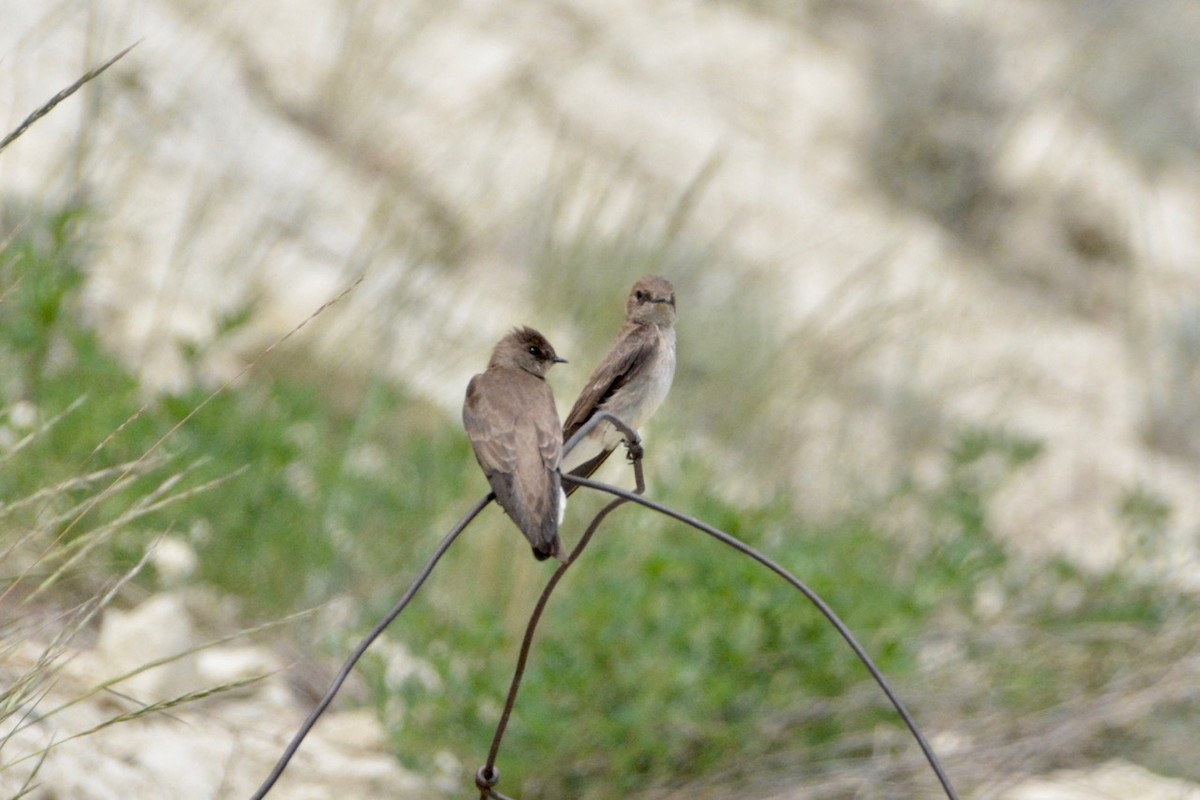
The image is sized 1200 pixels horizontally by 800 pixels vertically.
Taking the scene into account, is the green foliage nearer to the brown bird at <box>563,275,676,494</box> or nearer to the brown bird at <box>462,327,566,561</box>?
the brown bird at <box>563,275,676,494</box>

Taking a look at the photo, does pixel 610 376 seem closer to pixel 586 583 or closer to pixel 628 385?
pixel 628 385

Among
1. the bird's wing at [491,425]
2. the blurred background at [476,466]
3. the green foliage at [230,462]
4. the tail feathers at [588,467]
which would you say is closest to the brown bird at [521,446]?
the bird's wing at [491,425]

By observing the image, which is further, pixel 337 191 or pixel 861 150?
pixel 861 150

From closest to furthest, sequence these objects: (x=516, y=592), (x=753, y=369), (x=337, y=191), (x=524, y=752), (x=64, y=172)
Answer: (x=524, y=752)
(x=516, y=592)
(x=64, y=172)
(x=753, y=369)
(x=337, y=191)

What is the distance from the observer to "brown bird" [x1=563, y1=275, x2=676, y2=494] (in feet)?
11.3

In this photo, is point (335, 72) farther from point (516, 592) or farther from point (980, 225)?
point (980, 225)

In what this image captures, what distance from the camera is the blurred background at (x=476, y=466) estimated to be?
420 centimetres

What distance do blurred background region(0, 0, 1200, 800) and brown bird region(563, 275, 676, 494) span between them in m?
0.82

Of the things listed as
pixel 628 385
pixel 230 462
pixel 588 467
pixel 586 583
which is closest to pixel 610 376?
pixel 628 385

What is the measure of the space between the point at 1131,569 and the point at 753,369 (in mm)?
1941

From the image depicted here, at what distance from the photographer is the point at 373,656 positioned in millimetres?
4230

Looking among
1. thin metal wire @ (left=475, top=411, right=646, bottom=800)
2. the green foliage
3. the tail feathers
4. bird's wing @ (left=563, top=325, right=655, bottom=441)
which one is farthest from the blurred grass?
thin metal wire @ (left=475, top=411, right=646, bottom=800)

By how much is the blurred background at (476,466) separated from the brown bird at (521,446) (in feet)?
1.51

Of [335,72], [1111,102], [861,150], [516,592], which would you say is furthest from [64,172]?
[1111,102]
